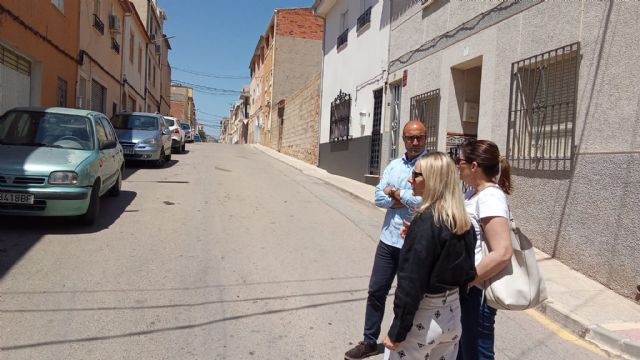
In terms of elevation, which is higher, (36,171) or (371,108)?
(371,108)

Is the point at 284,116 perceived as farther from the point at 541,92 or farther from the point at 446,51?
the point at 541,92

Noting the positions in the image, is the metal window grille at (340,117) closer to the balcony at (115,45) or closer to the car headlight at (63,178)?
the balcony at (115,45)

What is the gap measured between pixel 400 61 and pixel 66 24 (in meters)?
8.80

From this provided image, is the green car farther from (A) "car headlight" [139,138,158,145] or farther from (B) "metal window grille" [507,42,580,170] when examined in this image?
(B) "metal window grille" [507,42,580,170]

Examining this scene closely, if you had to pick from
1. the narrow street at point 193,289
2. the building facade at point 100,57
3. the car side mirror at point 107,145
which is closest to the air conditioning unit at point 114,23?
the building facade at point 100,57

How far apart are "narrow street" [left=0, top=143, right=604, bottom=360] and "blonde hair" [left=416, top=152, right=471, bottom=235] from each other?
5.92 ft

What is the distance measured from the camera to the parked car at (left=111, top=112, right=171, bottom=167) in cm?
1496

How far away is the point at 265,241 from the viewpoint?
731 cm

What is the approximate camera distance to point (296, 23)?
37.8 meters

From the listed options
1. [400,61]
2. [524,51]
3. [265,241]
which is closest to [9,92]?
[265,241]

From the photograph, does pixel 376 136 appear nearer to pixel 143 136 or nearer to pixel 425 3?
pixel 425 3

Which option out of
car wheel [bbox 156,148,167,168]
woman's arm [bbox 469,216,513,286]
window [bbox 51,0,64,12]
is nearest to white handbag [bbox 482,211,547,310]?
woman's arm [bbox 469,216,513,286]

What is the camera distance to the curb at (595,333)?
428 cm

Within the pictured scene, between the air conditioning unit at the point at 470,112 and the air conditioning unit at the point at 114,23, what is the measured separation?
14.5 m
